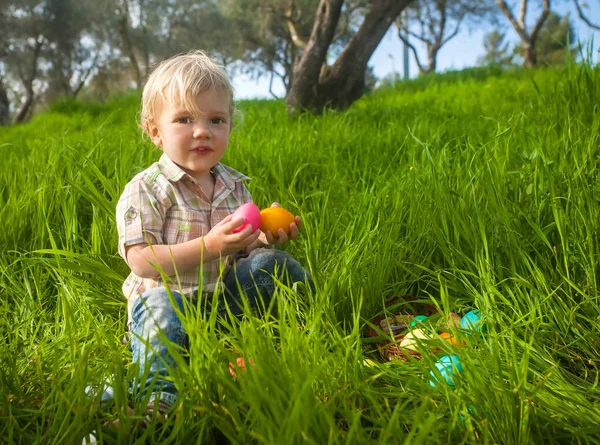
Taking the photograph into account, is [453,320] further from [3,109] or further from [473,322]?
[3,109]

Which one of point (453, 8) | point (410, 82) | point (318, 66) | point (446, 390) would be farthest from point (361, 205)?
point (453, 8)

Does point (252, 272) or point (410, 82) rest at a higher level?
point (410, 82)

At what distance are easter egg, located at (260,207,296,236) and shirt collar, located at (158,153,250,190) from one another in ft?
0.83

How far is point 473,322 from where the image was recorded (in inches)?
67.6

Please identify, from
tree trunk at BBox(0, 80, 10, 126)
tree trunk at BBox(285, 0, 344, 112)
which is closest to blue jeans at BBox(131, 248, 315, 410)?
tree trunk at BBox(285, 0, 344, 112)

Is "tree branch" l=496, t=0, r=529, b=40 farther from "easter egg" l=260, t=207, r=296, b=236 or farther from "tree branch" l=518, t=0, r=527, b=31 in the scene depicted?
"easter egg" l=260, t=207, r=296, b=236

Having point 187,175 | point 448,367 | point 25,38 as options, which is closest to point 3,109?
point 25,38

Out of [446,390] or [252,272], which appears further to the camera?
[252,272]

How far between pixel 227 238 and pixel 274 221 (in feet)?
0.81

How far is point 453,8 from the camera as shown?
30.7 meters

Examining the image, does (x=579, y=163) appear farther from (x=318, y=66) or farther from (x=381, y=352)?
(x=318, y=66)

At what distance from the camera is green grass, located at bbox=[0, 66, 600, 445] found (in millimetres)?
1306

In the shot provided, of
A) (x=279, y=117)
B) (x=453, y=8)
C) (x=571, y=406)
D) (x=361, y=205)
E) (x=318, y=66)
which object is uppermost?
(x=453, y=8)

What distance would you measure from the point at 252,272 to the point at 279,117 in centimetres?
296
